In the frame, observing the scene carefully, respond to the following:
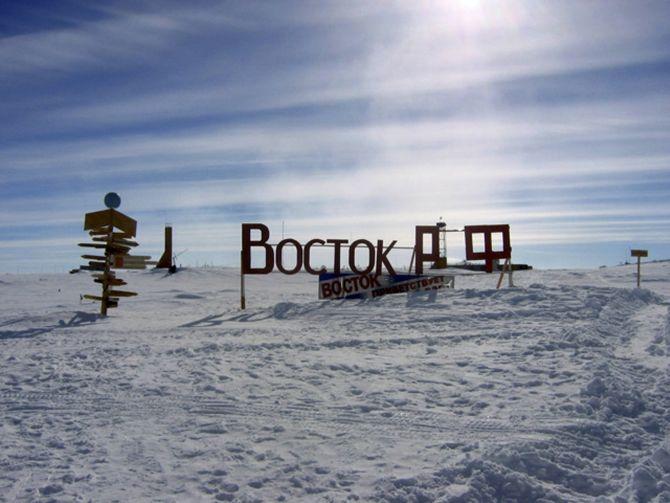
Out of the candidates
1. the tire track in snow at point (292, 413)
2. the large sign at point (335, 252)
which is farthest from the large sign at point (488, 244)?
the tire track in snow at point (292, 413)

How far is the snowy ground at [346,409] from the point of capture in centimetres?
509

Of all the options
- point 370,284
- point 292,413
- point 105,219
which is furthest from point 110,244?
point 292,413

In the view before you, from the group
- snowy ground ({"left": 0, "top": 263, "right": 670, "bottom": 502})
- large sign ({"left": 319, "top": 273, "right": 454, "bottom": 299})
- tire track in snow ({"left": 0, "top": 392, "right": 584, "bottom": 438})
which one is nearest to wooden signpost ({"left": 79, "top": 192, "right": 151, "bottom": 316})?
snowy ground ({"left": 0, "top": 263, "right": 670, "bottom": 502})

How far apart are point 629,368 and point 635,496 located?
3822 millimetres

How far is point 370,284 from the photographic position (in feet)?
59.9

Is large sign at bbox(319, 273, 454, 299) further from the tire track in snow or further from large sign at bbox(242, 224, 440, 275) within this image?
the tire track in snow

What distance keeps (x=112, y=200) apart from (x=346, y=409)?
1057 cm

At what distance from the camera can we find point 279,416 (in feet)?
21.7

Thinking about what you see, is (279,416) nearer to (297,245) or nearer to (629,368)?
(629,368)

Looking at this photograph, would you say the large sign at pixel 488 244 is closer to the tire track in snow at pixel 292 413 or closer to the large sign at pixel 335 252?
the large sign at pixel 335 252

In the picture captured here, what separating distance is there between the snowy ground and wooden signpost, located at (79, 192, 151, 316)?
2.77m

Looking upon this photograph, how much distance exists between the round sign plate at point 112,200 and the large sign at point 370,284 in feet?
→ 20.8

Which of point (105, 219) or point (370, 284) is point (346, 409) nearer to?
point (105, 219)

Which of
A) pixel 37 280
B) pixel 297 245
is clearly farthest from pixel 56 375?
pixel 37 280
